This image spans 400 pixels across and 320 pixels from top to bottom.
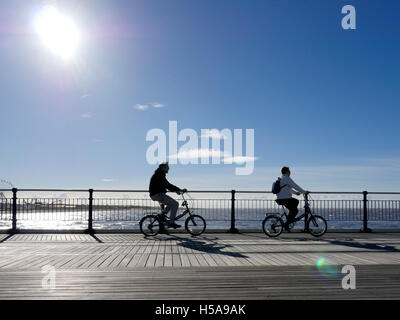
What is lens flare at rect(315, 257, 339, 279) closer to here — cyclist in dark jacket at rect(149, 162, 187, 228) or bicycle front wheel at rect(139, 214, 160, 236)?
cyclist in dark jacket at rect(149, 162, 187, 228)

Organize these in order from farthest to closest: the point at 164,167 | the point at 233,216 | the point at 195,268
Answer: the point at 233,216, the point at 164,167, the point at 195,268

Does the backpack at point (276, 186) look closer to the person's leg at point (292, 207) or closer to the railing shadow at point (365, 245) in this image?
the person's leg at point (292, 207)

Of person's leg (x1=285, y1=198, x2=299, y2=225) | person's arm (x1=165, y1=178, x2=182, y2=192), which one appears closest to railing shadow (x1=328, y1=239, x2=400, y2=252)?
person's leg (x1=285, y1=198, x2=299, y2=225)

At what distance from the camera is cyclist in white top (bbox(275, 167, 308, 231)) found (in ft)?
35.7

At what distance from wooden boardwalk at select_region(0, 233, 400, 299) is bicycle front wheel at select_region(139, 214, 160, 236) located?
3.78ft

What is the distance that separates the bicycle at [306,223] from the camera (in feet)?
36.3

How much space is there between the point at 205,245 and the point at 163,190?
104 inches

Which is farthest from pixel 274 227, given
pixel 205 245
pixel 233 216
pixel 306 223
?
pixel 205 245

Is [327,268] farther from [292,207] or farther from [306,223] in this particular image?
[306,223]

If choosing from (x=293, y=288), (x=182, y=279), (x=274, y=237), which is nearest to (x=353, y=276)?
(x=293, y=288)

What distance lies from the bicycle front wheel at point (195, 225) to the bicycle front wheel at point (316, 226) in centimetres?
275

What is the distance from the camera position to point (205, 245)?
899 centimetres

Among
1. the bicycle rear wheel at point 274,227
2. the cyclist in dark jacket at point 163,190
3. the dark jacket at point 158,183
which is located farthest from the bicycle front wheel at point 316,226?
the dark jacket at point 158,183
